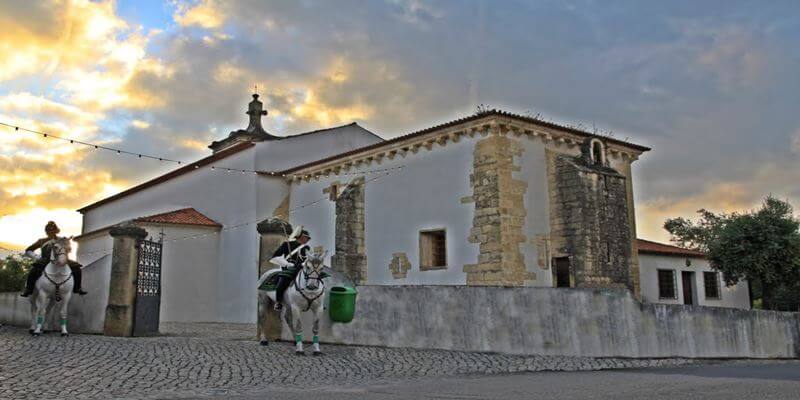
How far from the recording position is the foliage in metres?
32.8

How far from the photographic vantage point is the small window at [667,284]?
2728 centimetres

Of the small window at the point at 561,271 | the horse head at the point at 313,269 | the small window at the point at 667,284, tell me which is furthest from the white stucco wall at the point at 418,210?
the small window at the point at 667,284

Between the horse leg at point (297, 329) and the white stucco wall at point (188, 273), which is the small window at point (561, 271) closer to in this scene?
the horse leg at point (297, 329)

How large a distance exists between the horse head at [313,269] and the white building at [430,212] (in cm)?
762

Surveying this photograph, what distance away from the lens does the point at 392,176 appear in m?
21.5

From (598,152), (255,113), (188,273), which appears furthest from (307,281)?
(255,113)

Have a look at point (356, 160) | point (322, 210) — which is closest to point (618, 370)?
point (356, 160)

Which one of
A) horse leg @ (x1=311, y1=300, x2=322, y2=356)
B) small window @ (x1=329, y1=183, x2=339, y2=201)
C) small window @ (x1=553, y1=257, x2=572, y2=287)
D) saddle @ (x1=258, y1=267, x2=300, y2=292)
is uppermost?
small window @ (x1=329, y1=183, x2=339, y2=201)

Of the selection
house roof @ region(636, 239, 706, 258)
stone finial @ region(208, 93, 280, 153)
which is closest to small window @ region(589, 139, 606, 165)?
house roof @ region(636, 239, 706, 258)

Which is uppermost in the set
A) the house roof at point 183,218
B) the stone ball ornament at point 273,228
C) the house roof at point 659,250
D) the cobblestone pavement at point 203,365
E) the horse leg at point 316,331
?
the house roof at point 183,218

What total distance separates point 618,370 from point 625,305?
197cm

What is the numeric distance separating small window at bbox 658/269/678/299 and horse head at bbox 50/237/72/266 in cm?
2260

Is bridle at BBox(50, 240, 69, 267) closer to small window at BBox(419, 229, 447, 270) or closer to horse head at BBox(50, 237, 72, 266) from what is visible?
horse head at BBox(50, 237, 72, 266)

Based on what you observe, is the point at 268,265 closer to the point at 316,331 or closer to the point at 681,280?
the point at 316,331
